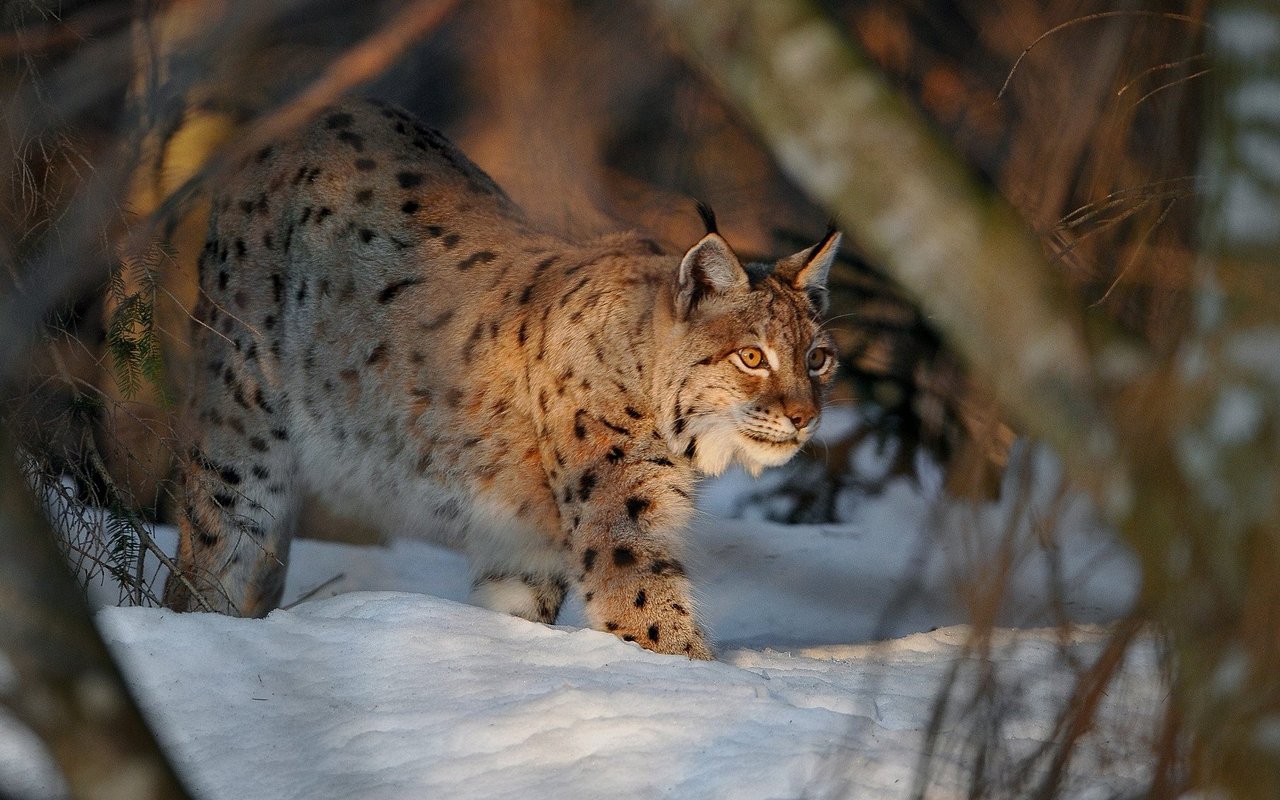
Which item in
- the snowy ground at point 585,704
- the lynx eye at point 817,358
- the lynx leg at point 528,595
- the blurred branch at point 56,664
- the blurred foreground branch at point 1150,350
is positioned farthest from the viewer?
the lynx leg at point 528,595

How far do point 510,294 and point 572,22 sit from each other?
4990 millimetres

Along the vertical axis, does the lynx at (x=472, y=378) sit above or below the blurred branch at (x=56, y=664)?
above

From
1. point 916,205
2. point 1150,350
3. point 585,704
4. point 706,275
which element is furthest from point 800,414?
point 916,205

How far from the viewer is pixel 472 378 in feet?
17.5

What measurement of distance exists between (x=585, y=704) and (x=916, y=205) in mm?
1808

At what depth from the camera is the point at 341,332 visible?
5656mm

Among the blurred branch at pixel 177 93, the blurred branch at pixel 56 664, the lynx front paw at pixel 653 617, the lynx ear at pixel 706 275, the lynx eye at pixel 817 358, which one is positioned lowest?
the blurred branch at pixel 56 664

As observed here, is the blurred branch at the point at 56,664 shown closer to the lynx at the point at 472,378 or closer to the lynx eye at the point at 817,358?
the lynx at the point at 472,378

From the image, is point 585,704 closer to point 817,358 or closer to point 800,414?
point 800,414

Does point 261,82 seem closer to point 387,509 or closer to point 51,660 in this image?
point 387,509

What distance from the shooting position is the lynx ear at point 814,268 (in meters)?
5.01

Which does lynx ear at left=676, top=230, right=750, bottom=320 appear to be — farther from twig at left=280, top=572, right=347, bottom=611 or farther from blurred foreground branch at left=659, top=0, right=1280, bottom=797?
blurred foreground branch at left=659, top=0, right=1280, bottom=797

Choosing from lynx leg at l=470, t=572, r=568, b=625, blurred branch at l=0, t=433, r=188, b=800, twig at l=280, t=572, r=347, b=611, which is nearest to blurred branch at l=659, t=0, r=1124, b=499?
blurred branch at l=0, t=433, r=188, b=800

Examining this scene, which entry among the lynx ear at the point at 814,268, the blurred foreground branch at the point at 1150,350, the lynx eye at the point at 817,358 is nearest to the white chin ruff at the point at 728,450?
the lynx eye at the point at 817,358
